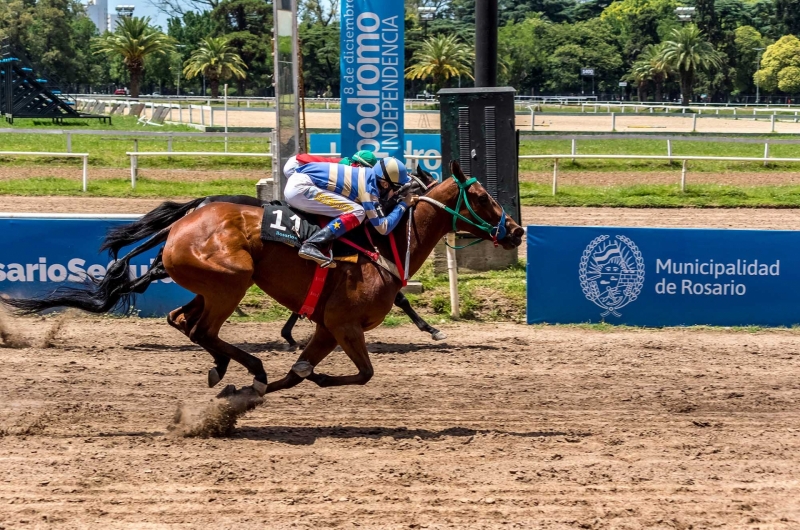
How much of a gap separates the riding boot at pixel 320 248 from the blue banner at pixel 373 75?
4.84 m

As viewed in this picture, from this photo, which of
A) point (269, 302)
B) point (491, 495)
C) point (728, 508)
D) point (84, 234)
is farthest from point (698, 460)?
point (84, 234)

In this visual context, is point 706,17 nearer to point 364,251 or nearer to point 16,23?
point 16,23

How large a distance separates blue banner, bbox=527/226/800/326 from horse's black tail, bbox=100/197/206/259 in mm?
4192

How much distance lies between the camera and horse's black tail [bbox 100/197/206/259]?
7.04 m

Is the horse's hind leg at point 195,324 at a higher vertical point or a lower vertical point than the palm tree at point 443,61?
lower

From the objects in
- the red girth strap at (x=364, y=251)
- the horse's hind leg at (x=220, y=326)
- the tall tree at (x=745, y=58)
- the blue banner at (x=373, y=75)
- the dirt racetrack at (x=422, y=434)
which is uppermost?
the tall tree at (x=745, y=58)

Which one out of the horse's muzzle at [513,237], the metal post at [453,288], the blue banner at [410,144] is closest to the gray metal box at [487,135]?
the metal post at [453,288]

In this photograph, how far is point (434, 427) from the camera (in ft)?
21.4

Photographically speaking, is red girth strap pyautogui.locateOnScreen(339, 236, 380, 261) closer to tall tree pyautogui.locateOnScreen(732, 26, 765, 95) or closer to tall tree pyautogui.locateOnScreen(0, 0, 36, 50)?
tall tree pyautogui.locateOnScreen(0, 0, 36, 50)

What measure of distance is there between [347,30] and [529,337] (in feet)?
13.9

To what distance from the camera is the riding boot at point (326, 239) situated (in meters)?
6.29

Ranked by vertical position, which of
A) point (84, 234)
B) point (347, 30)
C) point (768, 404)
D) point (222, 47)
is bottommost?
point (768, 404)

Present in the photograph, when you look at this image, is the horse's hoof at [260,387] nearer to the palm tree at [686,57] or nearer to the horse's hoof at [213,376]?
the horse's hoof at [213,376]

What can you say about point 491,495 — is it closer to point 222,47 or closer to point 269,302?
point 269,302
